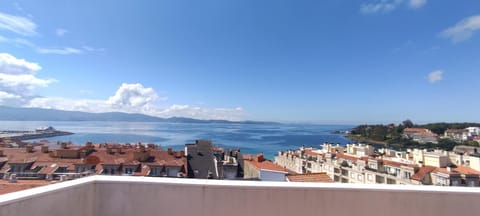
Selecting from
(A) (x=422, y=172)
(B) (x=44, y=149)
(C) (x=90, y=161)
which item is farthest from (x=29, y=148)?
(A) (x=422, y=172)

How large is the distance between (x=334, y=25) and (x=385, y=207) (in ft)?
45.8

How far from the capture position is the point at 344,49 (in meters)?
16.6

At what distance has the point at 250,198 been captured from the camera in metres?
1.38

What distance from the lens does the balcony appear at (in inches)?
51.8

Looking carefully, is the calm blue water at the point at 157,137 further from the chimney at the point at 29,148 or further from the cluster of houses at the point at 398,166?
the cluster of houses at the point at 398,166

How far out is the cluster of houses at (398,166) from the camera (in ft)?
35.4

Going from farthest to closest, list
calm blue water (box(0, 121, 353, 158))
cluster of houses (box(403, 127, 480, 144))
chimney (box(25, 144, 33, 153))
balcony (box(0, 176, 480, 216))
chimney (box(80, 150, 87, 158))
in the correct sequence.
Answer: cluster of houses (box(403, 127, 480, 144)) → calm blue water (box(0, 121, 353, 158)) → chimney (box(80, 150, 87, 158)) → chimney (box(25, 144, 33, 153)) → balcony (box(0, 176, 480, 216))

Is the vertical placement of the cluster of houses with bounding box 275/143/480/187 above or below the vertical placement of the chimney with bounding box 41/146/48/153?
below

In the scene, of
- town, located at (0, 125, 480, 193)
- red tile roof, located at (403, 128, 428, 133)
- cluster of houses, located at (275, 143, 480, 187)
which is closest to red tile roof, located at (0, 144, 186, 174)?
town, located at (0, 125, 480, 193)

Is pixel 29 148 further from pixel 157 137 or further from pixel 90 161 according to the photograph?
pixel 157 137

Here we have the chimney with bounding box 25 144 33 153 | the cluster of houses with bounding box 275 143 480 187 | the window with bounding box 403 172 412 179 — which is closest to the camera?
the chimney with bounding box 25 144 33 153

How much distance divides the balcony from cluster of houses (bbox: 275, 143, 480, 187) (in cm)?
926

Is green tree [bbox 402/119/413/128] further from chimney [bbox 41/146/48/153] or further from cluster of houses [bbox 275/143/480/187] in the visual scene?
chimney [bbox 41/146/48/153]

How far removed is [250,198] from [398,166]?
1470 cm
